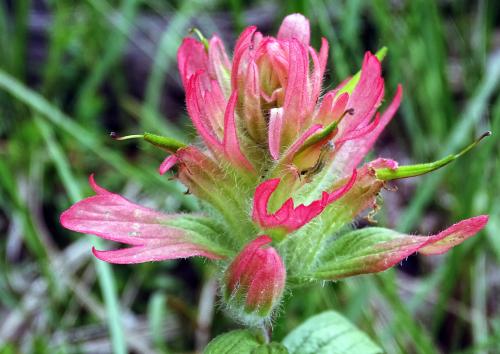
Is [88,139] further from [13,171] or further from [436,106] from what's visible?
[436,106]

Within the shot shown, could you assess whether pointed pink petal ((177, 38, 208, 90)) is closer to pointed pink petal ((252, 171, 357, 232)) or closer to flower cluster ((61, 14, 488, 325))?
flower cluster ((61, 14, 488, 325))

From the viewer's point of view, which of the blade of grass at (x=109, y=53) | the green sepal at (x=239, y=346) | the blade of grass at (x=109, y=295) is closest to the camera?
the green sepal at (x=239, y=346)

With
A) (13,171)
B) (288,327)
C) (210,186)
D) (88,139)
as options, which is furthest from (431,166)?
(13,171)

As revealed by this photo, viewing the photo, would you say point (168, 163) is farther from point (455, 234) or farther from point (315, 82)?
point (455, 234)

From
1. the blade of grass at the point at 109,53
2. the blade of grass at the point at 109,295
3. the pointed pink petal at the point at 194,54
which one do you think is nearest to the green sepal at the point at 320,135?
the pointed pink petal at the point at 194,54

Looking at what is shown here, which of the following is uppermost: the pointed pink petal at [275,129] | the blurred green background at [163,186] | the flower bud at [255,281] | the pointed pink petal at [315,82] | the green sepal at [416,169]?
the pointed pink petal at [315,82]

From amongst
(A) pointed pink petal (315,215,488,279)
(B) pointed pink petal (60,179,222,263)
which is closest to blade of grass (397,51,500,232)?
(A) pointed pink petal (315,215,488,279)

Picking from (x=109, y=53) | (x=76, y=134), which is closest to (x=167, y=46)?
(x=109, y=53)

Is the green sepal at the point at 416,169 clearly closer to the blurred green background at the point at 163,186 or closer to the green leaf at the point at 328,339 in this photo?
the green leaf at the point at 328,339
